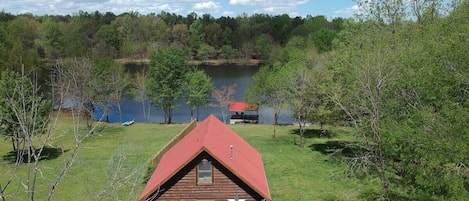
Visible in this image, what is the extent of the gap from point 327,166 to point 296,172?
2.65 m

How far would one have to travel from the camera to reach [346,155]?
106 feet

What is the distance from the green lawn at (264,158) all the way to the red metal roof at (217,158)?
125 centimetres

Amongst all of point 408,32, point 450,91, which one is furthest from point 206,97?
point 450,91

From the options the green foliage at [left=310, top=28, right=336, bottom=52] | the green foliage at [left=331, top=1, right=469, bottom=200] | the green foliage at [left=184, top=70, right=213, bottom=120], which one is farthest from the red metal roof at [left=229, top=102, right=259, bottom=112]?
the green foliage at [left=331, top=1, right=469, bottom=200]

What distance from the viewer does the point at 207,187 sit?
1914 centimetres

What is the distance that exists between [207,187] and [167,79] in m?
30.4

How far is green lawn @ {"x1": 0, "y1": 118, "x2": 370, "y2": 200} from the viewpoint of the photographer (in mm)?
23875

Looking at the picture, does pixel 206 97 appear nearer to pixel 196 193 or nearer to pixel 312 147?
pixel 312 147

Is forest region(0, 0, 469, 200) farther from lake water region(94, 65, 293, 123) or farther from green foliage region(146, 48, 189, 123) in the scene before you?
lake water region(94, 65, 293, 123)

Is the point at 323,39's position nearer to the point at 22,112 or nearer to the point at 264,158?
the point at 264,158

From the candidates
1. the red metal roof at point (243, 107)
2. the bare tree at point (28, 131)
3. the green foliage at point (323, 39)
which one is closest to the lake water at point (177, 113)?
the red metal roof at point (243, 107)

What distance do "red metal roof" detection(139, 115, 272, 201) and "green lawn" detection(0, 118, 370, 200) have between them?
125 cm

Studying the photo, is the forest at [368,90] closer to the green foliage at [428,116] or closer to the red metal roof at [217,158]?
the green foliage at [428,116]

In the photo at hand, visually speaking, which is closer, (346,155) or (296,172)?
(296,172)
